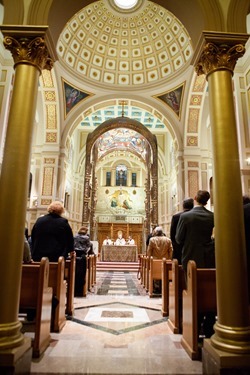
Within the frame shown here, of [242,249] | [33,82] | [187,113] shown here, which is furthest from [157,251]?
[187,113]

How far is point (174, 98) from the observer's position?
1416cm

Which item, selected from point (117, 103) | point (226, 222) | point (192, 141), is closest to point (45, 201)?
point (117, 103)

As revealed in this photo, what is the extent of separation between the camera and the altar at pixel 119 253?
15555 millimetres

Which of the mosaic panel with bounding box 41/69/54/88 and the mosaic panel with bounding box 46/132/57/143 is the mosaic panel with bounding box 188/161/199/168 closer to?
the mosaic panel with bounding box 46/132/57/143

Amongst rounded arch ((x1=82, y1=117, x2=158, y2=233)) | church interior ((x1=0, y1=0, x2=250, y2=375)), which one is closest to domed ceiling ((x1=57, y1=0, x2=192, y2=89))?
church interior ((x1=0, y1=0, x2=250, y2=375))

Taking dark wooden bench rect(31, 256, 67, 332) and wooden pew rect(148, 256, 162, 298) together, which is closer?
dark wooden bench rect(31, 256, 67, 332)

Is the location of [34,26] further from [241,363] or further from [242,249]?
[241,363]

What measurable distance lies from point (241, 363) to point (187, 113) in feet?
41.8

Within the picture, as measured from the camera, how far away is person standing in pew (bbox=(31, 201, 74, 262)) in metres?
4.01

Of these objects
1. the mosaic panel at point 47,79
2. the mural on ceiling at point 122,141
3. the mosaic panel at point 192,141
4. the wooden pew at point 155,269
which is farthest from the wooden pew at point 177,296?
the mural on ceiling at point 122,141

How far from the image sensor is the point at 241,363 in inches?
92.4

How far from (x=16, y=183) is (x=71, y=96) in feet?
39.9

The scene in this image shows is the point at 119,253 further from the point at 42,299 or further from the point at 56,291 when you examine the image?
the point at 42,299

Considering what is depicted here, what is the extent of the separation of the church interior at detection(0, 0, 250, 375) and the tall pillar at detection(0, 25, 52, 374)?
0.04 feet
